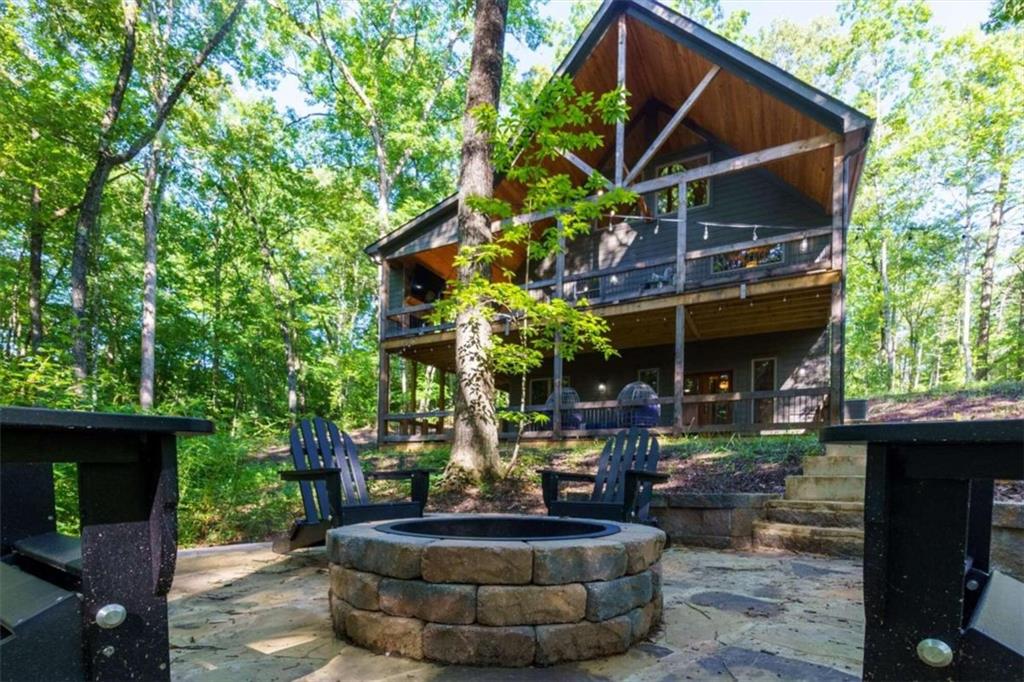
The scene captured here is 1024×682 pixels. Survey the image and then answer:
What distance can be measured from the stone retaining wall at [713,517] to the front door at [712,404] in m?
6.28

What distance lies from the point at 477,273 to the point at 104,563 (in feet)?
16.3

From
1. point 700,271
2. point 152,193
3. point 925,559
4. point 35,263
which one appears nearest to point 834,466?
point 925,559

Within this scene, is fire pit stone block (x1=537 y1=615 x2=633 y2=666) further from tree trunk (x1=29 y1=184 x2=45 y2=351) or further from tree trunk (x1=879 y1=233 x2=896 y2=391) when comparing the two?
tree trunk (x1=879 y1=233 x2=896 y2=391)

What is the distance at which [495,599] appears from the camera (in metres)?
1.82

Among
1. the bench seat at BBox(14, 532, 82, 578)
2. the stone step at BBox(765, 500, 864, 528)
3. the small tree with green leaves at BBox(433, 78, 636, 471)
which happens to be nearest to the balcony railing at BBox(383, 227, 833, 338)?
the small tree with green leaves at BBox(433, 78, 636, 471)

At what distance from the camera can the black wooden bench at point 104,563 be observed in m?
0.90

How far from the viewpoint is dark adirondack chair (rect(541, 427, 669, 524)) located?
312 cm

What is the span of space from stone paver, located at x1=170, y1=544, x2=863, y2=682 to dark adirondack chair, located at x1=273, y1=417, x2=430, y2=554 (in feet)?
1.10

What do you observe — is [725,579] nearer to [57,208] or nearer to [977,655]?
[977,655]

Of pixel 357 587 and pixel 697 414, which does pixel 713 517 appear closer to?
pixel 357 587

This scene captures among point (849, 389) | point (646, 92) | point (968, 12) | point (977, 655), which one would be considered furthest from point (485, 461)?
point (849, 389)

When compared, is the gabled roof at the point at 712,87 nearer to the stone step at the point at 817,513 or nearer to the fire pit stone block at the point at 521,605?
the stone step at the point at 817,513

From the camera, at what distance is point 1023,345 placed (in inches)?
548

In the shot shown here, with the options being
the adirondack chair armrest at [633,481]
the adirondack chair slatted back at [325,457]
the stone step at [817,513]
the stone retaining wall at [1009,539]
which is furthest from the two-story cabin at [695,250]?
the adirondack chair armrest at [633,481]
